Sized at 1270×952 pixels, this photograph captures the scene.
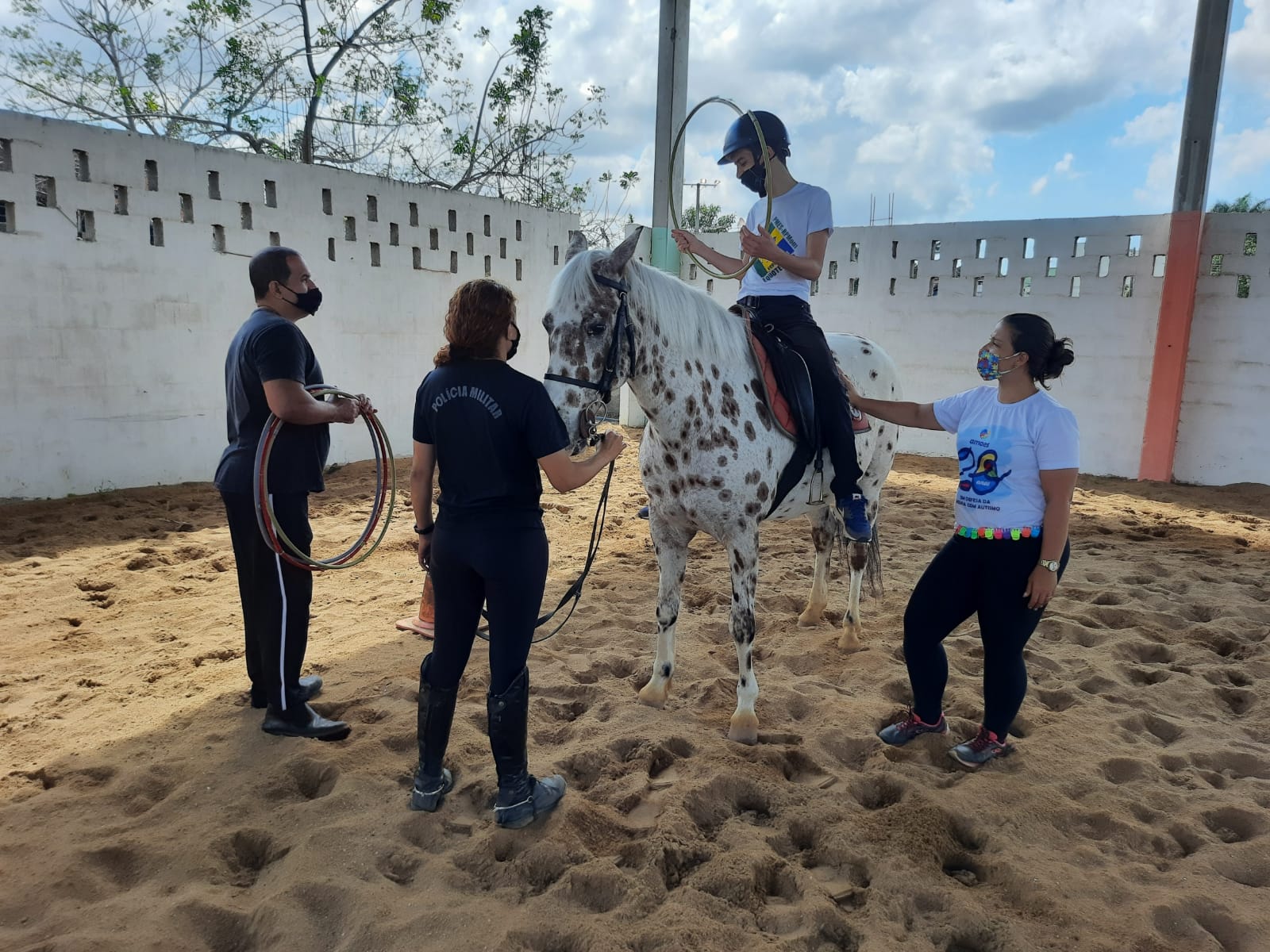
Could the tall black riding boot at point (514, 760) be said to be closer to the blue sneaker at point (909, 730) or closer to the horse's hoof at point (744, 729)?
the horse's hoof at point (744, 729)

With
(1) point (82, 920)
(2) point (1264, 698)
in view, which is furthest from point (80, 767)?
(2) point (1264, 698)

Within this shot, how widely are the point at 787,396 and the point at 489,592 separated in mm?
1614

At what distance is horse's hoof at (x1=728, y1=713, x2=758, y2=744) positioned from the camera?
3.06m

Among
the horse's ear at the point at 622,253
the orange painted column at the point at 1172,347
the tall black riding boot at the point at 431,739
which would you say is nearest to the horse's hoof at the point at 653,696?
the tall black riding boot at the point at 431,739

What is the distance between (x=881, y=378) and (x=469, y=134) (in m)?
9.30

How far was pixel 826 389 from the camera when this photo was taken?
3.35 meters

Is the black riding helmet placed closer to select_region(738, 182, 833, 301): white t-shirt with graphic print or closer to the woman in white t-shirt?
select_region(738, 182, 833, 301): white t-shirt with graphic print

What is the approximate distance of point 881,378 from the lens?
435 cm

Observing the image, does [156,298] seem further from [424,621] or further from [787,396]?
[787,396]

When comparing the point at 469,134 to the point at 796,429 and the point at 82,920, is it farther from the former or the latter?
the point at 82,920

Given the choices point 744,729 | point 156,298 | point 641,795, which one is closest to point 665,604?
point 744,729

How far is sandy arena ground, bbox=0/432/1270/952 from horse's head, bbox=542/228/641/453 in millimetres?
1347

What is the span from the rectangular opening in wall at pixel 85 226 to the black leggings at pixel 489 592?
6310mm

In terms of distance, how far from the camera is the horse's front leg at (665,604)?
3.33 m
